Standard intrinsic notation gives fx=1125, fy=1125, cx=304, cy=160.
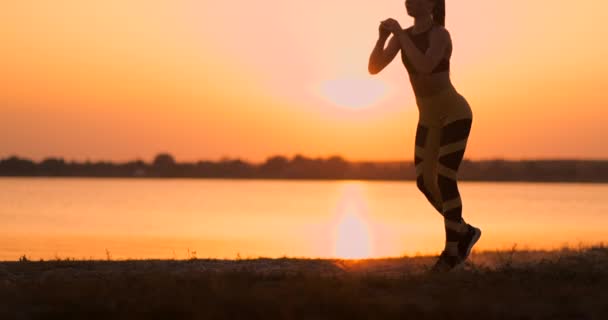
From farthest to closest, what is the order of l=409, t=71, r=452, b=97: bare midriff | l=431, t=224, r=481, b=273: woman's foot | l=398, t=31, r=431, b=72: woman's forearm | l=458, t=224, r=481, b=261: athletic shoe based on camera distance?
l=458, t=224, r=481, b=261: athletic shoe, l=431, t=224, r=481, b=273: woman's foot, l=409, t=71, r=452, b=97: bare midriff, l=398, t=31, r=431, b=72: woman's forearm

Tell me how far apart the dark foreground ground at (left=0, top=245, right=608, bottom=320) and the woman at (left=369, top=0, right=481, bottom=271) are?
0.51 m

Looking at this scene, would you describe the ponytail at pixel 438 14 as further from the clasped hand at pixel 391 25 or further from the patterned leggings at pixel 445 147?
the patterned leggings at pixel 445 147

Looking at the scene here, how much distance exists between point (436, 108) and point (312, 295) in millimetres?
2560

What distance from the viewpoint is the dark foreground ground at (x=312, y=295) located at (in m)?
7.47

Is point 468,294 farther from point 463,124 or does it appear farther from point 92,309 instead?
point 92,309

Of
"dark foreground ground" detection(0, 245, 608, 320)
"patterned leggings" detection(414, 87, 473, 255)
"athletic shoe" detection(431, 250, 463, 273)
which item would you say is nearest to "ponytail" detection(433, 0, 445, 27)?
"patterned leggings" detection(414, 87, 473, 255)

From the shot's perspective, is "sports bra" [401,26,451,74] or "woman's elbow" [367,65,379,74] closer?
"sports bra" [401,26,451,74]

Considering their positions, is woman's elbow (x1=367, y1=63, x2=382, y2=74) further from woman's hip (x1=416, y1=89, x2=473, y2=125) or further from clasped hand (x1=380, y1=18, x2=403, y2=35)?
woman's hip (x1=416, y1=89, x2=473, y2=125)

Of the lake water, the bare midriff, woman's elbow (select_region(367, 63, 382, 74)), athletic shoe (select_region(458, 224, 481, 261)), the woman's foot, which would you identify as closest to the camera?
the bare midriff

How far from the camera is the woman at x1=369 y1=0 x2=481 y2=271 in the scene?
984 centimetres

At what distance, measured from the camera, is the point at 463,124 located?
9.84 m

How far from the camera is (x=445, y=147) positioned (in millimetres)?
9875

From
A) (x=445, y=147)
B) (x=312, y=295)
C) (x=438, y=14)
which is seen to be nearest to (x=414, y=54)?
(x=438, y=14)

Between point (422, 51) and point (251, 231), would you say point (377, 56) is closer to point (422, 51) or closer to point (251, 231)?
point (422, 51)
